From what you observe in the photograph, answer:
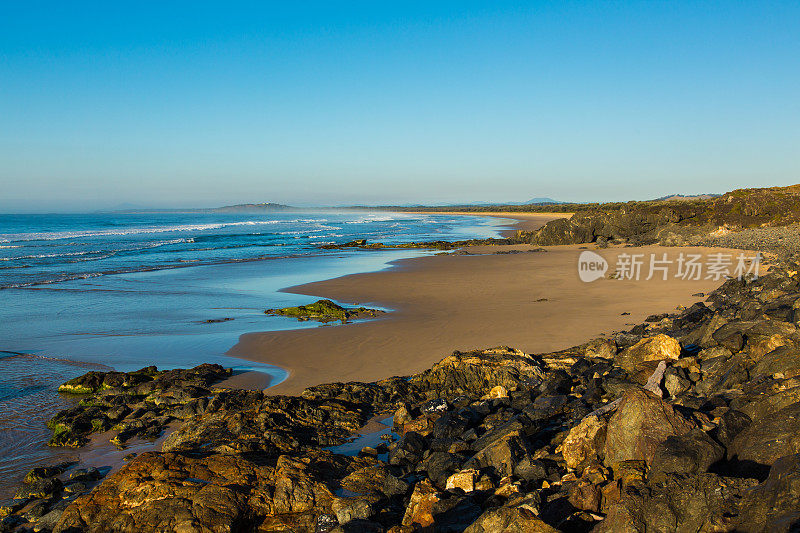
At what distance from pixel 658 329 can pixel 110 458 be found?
9.66 metres

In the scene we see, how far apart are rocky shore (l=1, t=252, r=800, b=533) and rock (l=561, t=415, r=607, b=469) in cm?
1

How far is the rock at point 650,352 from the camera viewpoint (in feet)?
24.0

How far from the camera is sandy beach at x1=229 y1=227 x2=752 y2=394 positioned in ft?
34.2

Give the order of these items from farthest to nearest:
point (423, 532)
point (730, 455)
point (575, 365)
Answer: point (575, 365) → point (730, 455) → point (423, 532)

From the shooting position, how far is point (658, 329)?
10.5 metres

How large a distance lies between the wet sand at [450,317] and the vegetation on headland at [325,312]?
0.86 meters

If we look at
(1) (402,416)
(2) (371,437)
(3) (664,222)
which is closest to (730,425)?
(1) (402,416)

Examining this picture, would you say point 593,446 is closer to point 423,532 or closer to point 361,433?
point 423,532

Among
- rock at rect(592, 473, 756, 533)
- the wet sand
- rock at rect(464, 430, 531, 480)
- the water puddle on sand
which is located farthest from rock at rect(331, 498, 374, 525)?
the wet sand

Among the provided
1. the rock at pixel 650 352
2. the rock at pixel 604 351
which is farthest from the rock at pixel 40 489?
the rock at pixel 604 351

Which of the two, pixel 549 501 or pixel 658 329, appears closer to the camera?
pixel 549 501

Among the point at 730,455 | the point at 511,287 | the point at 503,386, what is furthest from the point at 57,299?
the point at 730,455

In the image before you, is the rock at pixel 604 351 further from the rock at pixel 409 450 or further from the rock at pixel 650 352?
the rock at pixel 409 450

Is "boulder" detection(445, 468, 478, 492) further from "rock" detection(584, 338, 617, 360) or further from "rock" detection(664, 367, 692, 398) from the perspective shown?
"rock" detection(584, 338, 617, 360)
